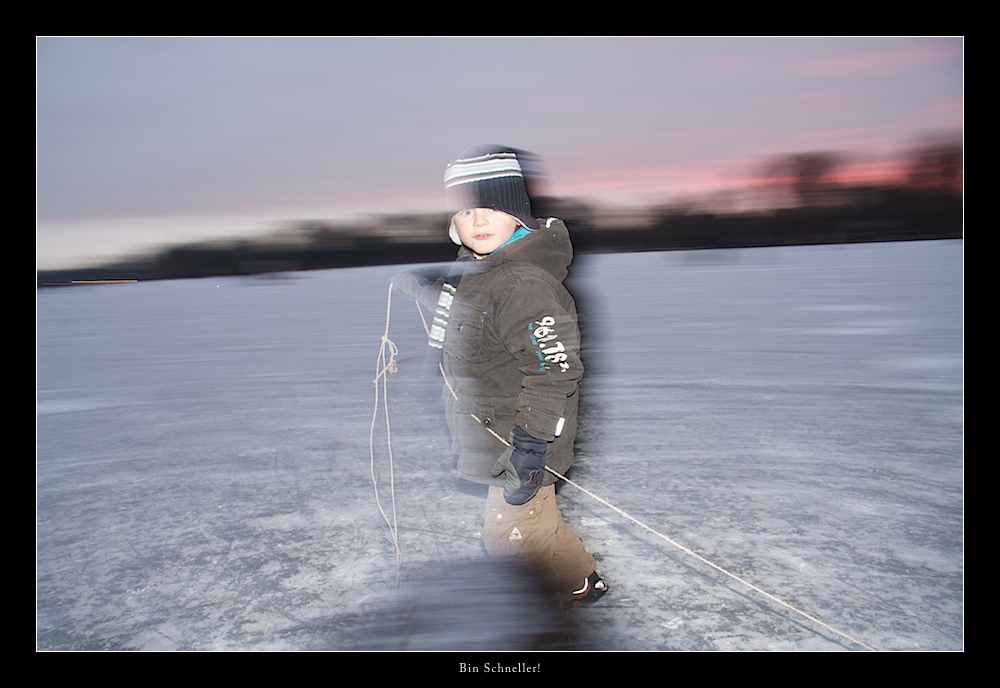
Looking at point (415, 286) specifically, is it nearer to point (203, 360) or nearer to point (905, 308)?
point (203, 360)

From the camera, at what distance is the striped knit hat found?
218cm

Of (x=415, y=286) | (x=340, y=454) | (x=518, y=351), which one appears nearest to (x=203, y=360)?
(x=340, y=454)

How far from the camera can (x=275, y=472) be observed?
3.61m

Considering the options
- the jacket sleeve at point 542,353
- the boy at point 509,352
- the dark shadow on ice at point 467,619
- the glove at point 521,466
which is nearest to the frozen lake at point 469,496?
the dark shadow on ice at point 467,619

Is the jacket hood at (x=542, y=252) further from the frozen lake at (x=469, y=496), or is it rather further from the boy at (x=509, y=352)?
the frozen lake at (x=469, y=496)

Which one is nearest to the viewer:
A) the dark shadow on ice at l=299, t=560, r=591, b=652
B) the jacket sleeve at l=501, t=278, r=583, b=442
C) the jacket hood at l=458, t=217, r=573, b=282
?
the jacket sleeve at l=501, t=278, r=583, b=442

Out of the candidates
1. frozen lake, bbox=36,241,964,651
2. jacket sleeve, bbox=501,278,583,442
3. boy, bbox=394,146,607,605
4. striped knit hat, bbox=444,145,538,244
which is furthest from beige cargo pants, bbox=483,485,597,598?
striped knit hat, bbox=444,145,538,244

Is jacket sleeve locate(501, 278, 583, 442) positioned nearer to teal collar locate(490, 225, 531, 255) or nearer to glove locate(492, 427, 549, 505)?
glove locate(492, 427, 549, 505)

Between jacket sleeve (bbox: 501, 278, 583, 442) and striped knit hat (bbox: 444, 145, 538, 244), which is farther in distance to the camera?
striped knit hat (bbox: 444, 145, 538, 244)

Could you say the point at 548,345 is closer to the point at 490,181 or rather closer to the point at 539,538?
the point at 490,181

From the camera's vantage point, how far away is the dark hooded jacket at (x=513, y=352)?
199cm

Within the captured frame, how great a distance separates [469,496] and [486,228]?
141 centimetres

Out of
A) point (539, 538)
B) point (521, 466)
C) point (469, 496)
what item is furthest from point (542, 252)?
point (469, 496)

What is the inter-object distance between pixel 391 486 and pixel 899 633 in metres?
1.93
